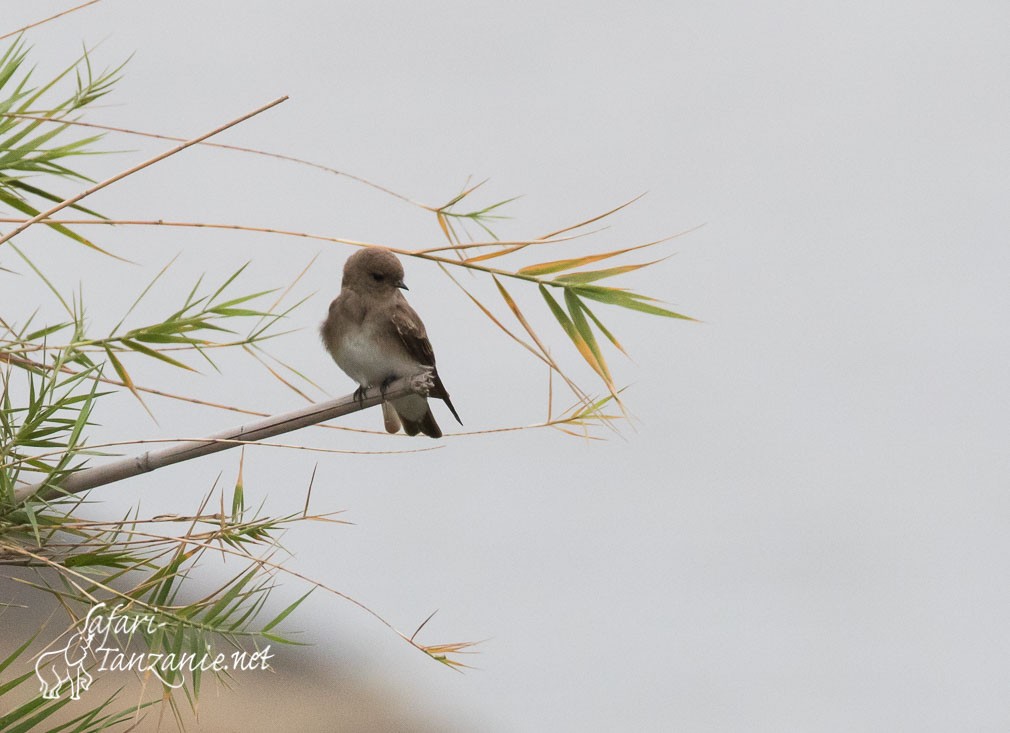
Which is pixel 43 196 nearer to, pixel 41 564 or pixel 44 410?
pixel 44 410

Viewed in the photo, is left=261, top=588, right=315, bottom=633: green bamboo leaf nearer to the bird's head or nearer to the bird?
the bird

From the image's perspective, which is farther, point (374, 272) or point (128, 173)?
point (374, 272)

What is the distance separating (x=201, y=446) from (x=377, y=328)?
1129mm

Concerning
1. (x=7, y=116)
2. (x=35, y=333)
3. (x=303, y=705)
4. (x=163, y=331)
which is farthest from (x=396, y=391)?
(x=303, y=705)

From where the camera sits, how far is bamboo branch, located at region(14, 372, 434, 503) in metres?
2.79

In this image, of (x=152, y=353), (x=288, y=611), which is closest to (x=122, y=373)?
(x=152, y=353)

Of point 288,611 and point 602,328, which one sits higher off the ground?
point 602,328

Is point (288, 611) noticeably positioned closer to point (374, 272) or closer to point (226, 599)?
point (226, 599)

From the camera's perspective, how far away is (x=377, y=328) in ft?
12.7

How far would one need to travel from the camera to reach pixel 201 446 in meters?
2.84

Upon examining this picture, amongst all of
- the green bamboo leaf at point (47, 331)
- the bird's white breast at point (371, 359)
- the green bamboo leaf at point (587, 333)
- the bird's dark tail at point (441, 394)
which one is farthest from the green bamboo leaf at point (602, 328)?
the green bamboo leaf at point (47, 331)

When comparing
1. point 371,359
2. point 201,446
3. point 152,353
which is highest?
Answer: point 371,359

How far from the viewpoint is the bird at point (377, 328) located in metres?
3.86

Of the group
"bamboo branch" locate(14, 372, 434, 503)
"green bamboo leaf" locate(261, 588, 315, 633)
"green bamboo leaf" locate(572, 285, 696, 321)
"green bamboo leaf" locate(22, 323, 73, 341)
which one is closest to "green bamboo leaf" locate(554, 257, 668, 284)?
"green bamboo leaf" locate(572, 285, 696, 321)
